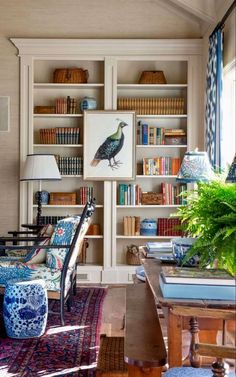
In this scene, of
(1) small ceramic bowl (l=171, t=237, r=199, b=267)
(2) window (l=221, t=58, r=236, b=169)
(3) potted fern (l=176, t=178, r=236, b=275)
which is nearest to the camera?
(3) potted fern (l=176, t=178, r=236, b=275)

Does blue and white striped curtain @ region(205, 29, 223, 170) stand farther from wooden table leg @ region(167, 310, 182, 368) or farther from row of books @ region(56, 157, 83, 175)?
wooden table leg @ region(167, 310, 182, 368)

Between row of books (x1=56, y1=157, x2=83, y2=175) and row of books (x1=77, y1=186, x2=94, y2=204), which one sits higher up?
row of books (x1=56, y1=157, x2=83, y2=175)

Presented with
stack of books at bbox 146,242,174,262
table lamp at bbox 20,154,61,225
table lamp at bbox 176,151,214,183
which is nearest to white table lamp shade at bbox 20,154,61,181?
table lamp at bbox 20,154,61,225

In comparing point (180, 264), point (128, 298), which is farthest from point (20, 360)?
point (180, 264)

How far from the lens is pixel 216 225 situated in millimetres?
→ 2186

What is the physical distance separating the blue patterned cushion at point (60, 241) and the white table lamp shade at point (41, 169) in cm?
157

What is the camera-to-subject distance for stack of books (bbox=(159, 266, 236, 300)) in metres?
1.80

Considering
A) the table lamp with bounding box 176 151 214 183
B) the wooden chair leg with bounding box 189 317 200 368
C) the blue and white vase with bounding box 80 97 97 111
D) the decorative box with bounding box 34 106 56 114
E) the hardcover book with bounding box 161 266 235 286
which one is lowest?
the wooden chair leg with bounding box 189 317 200 368

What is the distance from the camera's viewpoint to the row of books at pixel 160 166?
260 inches

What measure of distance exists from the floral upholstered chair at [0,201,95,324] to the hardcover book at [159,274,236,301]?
8.32 ft

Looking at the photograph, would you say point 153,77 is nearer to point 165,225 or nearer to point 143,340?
point 165,225

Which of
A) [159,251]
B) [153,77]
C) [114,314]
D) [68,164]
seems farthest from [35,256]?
[153,77]

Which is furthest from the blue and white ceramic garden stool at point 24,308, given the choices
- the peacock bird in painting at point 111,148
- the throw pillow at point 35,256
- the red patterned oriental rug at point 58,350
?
the peacock bird in painting at point 111,148

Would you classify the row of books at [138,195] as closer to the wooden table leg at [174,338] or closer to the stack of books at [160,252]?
the stack of books at [160,252]
